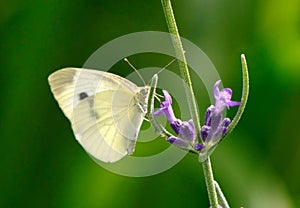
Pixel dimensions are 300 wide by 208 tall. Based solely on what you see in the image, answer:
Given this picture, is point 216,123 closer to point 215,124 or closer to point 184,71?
point 215,124

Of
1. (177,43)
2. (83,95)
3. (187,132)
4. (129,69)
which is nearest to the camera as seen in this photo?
(177,43)

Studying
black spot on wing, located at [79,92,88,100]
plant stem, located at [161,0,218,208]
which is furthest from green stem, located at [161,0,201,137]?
black spot on wing, located at [79,92,88,100]

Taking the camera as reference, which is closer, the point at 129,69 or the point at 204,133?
the point at 204,133

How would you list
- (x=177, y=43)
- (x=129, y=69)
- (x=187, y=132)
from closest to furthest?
1. (x=177, y=43)
2. (x=187, y=132)
3. (x=129, y=69)

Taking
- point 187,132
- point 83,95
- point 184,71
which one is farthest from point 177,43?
point 83,95

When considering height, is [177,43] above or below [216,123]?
above

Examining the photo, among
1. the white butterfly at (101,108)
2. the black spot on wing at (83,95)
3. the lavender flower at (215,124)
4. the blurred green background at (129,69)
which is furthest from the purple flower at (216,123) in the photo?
the blurred green background at (129,69)
